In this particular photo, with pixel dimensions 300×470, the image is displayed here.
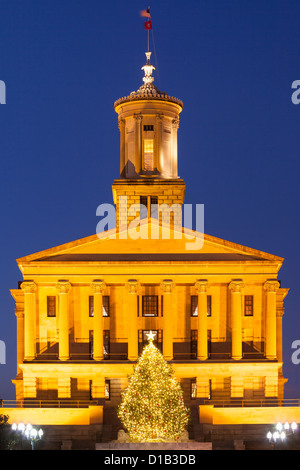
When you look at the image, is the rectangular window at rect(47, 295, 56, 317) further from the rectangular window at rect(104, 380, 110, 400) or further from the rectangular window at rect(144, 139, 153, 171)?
the rectangular window at rect(144, 139, 153, 171)

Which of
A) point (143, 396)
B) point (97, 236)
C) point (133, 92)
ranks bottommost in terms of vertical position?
point (143, 396)

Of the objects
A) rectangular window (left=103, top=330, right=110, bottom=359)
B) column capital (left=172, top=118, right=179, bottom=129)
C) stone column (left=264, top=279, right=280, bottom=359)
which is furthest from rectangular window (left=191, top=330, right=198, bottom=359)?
column capital (left=172, top=118, right=179, bottom=129)

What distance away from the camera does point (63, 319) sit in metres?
63.0

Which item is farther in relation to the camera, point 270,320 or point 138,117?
point 138,117

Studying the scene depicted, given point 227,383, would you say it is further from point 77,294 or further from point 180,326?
point 77,294

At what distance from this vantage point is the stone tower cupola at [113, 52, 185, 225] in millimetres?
74562

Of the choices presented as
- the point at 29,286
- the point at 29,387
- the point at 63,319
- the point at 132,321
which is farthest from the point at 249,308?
the point at 29,387

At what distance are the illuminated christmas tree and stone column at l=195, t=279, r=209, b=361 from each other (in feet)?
36.4

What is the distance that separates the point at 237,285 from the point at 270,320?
363cm

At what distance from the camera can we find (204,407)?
187ft

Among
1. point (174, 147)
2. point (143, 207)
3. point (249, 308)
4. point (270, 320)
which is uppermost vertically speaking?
point (174, 147)

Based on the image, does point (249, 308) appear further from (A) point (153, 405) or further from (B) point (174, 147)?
(A) point (153, 405)
